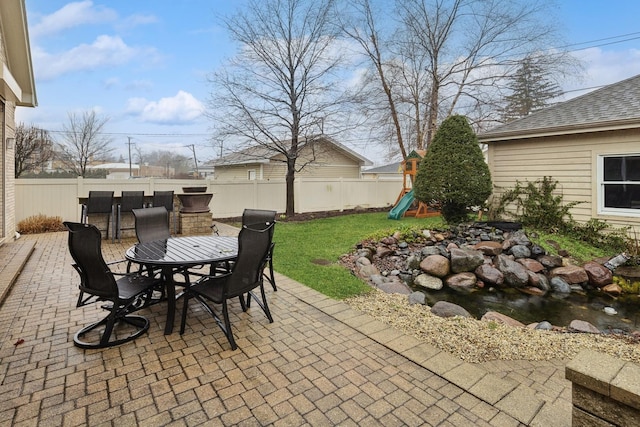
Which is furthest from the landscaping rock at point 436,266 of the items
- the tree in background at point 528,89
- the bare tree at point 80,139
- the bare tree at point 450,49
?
the bare tree at point 80,139

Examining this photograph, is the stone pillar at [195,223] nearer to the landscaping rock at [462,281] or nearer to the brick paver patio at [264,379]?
the brick paver patio at [264,379]

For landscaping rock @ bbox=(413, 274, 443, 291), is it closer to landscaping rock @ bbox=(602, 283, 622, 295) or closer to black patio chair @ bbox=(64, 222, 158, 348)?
landscaping rock @ bbox=(602, 283, 622, 295)

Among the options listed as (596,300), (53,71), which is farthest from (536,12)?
(53,71)

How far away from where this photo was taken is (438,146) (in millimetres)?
9484

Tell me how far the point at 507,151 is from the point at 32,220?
12702 millimetres

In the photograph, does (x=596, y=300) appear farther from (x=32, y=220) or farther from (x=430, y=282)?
(x=32, y=220)

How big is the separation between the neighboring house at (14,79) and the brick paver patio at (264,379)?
4.77m

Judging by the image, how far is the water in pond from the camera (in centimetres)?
464

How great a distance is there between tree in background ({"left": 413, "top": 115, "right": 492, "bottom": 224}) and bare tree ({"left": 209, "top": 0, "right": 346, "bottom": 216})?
442 cm

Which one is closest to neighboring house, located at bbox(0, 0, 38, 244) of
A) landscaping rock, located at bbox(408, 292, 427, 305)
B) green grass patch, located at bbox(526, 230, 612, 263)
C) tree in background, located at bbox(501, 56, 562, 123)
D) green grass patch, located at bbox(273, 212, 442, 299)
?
green grass patch, located at bbox(273, 212, 442, 299)

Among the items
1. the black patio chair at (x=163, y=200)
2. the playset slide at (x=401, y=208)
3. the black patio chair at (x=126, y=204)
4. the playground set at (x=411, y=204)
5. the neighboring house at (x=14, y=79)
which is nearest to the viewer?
the neighboring house at (x=14, y=79)

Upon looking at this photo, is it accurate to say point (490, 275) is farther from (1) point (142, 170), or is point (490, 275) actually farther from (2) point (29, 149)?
(1) point (142, 170)

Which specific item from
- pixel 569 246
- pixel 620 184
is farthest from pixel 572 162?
pixel 569 246

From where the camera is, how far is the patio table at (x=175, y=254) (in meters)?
3.20
